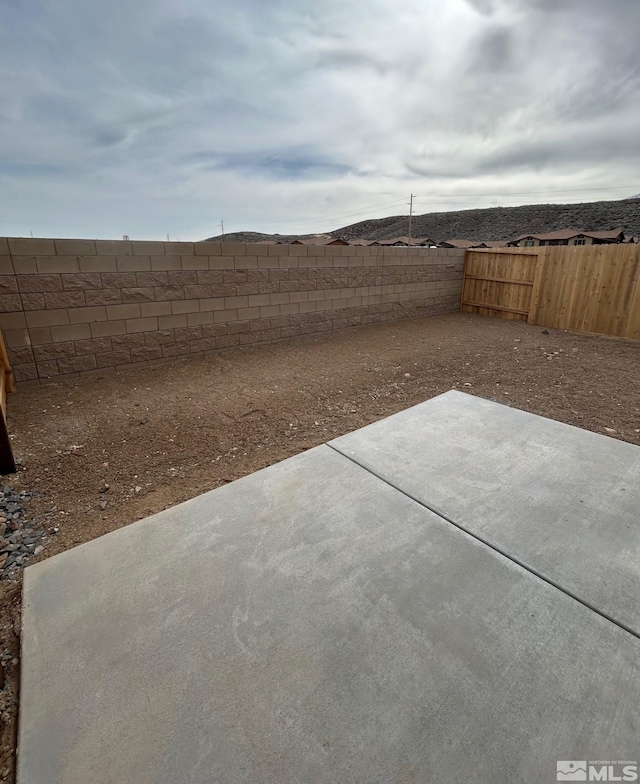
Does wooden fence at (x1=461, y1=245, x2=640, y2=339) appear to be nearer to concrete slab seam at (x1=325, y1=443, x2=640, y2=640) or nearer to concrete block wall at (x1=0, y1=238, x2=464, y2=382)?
concrete block wall at (x1=0, y1=238, x2=464, y2=382)

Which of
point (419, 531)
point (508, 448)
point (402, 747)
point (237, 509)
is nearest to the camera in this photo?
point (402, 747)

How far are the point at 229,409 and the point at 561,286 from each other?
8.02 meters

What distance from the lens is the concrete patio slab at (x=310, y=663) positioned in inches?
44.7

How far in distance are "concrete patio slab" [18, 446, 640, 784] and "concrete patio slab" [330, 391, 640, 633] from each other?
18cm

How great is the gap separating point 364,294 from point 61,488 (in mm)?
6748

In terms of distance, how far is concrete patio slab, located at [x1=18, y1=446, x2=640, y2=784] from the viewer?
114 cm

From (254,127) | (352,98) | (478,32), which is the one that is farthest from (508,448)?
(254,127)

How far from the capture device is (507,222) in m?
48.0

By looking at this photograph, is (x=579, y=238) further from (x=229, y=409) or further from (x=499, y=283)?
(x=229, y=409)

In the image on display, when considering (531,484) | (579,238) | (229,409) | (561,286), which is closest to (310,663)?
(531,484)

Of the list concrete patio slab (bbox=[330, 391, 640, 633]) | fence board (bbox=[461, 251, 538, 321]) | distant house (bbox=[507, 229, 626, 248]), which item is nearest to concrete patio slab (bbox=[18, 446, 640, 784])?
concrete patio slab (bbox=[330, 391, 640, 633])

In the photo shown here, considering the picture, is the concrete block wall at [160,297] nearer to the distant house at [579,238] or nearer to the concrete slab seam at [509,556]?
the concrete slab seam at [509,556]

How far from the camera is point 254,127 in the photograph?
403 inches

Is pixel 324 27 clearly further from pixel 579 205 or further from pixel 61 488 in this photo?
pixel 579 205
